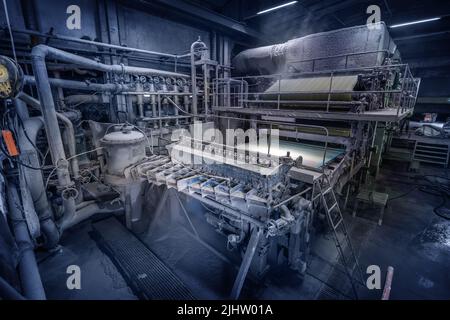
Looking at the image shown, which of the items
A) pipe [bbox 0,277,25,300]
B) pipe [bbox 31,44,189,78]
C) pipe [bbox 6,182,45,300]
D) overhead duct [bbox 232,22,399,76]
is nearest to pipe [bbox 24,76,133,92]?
pipe [bbox 31,44,189,78]

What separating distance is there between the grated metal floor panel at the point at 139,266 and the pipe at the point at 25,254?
49.1 inches

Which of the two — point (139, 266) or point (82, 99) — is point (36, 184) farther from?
point (82, 99)

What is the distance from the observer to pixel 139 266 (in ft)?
11.6

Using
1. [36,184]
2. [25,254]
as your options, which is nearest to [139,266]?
[25,254]

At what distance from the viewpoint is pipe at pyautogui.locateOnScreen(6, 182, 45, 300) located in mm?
2072

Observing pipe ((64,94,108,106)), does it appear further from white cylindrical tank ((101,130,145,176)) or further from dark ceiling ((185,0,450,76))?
dark ceiling ((185,0,450,76))

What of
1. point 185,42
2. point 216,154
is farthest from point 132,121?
point 185,42

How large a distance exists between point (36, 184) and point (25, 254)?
1.62 m

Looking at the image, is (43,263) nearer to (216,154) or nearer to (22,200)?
(22,200)

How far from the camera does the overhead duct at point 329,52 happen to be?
5.55 m

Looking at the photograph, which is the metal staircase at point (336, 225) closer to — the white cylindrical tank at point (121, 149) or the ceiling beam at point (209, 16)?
the white cylindrical tank at point (121, 149)

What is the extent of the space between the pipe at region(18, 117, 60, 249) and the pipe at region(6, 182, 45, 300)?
0.29 m
